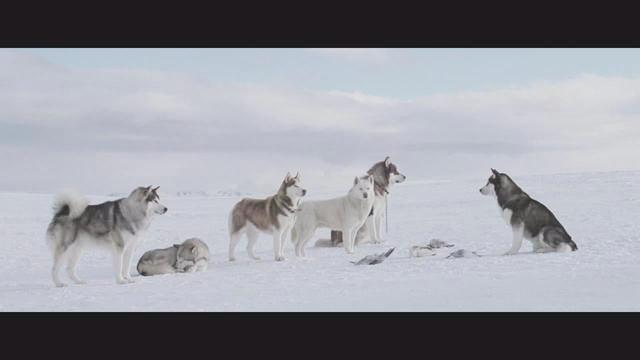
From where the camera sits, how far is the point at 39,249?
14812mm

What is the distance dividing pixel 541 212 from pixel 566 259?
973mm

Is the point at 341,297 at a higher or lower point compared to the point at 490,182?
lower

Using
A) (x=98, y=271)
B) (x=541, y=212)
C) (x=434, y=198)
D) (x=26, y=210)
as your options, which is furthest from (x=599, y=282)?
(x=26, y=210)

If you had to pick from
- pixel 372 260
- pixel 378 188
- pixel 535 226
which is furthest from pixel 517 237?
pixel 378 188

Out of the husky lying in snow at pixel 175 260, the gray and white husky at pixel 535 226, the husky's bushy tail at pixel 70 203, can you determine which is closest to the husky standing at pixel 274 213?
the husky lying in snow at pixel 175 260

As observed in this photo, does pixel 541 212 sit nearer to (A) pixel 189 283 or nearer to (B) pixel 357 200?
(B) pixel 357 200

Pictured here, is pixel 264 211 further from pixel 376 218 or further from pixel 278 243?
pixel 376 218

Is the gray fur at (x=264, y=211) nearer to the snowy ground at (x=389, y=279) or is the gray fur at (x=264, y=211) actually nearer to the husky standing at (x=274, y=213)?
the husky standing at (x=274, y=213)

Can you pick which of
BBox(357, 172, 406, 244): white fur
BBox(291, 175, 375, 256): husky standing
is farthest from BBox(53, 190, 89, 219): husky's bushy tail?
BBox(357, 172, 406, 244): white fur

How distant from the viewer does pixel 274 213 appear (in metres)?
10.4

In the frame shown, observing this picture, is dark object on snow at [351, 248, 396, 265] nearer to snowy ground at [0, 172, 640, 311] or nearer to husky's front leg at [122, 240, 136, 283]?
snowy ground at [0, 172, 640, 311]

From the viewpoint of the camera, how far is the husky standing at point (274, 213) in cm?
1041

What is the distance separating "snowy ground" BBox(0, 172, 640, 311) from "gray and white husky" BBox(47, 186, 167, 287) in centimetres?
42

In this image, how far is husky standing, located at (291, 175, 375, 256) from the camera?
36.2 feet
